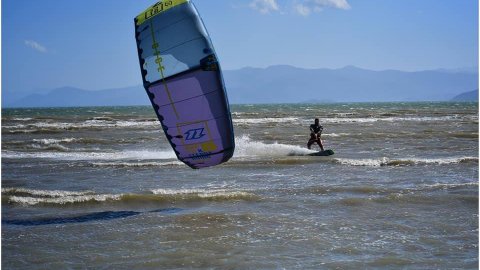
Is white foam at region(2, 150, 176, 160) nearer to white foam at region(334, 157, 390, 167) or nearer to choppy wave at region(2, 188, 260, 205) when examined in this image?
white foam at region(334, 157, 390, 167)

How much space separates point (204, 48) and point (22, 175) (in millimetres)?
7225

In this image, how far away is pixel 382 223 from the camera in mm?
7344

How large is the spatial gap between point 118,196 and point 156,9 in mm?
3463

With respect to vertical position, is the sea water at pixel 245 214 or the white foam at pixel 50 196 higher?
the white foam at pixel 50 196

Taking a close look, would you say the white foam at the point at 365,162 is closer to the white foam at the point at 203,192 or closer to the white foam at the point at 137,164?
the white foam at the point at 137,164

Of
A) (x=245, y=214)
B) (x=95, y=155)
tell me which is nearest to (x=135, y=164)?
(x=95, y=155)

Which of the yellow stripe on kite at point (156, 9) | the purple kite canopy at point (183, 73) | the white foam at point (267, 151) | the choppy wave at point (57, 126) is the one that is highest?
the yellow stripe on kite at point (156, 9)

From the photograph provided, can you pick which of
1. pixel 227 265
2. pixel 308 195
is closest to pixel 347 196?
pixel 308 195

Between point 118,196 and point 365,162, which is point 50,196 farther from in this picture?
point 365,162

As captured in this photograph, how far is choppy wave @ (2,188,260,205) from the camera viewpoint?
9.09 m

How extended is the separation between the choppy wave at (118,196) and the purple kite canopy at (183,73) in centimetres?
150

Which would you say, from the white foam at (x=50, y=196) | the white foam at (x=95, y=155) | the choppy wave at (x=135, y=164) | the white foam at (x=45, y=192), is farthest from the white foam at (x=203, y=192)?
the white foam at (x=95, y=155)

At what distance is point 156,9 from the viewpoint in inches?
297

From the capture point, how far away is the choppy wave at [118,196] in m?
9.09
